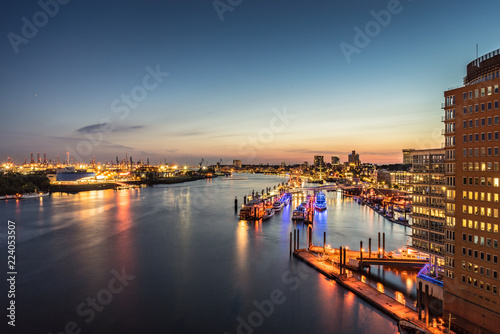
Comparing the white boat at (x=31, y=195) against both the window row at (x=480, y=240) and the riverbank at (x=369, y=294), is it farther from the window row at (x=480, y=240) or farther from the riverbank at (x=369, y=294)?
the window row at (x=480, y=240)

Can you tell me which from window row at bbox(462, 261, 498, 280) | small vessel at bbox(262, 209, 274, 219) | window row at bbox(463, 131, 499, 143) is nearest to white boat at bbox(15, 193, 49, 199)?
small vessel at bbox(262, 209, 274, 219)

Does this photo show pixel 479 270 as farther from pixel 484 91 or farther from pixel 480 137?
pixel 484 91

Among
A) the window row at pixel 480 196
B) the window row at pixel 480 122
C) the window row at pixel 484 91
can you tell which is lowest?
the window row at pixel 480 196

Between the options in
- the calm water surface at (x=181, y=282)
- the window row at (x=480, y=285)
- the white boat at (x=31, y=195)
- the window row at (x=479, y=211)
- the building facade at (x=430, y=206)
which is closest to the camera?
the window row at (x=480, y=285)

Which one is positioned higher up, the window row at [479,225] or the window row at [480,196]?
the window row at [480,196]

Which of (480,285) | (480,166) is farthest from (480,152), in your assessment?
(480,285)

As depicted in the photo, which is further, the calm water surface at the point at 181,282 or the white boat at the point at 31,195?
the white boat at the point at 31,195

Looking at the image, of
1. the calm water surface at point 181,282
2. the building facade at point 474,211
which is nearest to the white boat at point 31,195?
the calm water surface at point 181,282
